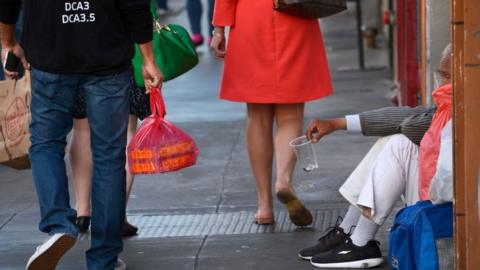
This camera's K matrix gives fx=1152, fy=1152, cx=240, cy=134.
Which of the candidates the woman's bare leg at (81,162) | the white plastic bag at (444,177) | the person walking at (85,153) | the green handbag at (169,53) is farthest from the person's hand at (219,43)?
the white plastic bag at (444,177)

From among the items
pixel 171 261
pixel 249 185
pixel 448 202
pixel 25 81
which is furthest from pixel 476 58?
pixel 249 185

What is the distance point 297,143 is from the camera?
549 cm

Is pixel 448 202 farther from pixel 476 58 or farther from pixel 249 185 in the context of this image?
pixel 249 185

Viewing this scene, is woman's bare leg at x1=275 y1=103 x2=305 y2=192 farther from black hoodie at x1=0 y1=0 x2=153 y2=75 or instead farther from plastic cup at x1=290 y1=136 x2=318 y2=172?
black hoodie at x1=0 y1=0 x2=153 y2=75

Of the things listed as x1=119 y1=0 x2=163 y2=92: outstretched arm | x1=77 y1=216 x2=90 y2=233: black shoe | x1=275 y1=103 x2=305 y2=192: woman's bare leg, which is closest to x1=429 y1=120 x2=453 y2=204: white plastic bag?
x1=119 y1=0 x2=163 y2=92: outstretched arm

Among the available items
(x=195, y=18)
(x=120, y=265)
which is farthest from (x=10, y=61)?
(x=195, y=18)

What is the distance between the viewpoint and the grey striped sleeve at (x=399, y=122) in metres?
5.00

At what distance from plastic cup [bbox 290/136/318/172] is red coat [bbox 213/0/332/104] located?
1.91 ft

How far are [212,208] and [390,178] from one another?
194 cm

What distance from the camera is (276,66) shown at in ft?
19.7

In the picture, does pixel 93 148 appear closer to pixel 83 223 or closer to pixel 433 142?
pixel 83 223

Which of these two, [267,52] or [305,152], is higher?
[267,52]

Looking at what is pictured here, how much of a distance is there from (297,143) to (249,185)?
6.02 ft

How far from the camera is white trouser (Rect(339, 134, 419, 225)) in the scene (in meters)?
4.97
